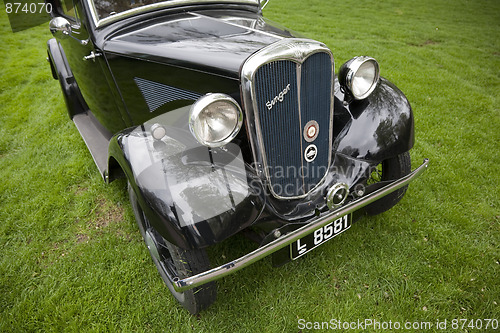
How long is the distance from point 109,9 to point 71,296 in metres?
1.87

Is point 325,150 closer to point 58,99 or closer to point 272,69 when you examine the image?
point 272,69

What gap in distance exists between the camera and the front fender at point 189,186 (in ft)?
4.68

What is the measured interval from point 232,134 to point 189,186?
0.31 metres

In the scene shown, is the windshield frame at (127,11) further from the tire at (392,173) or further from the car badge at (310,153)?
the tire at (392,173)

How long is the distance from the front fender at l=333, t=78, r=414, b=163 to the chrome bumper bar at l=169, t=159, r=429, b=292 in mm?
196

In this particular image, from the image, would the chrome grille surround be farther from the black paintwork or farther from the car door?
the car door

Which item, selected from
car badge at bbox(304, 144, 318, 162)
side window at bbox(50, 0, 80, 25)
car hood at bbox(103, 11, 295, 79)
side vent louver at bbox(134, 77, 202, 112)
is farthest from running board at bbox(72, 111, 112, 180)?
car badge at bbox(304, 144, 318, 162)

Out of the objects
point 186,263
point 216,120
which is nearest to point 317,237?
point 186,263

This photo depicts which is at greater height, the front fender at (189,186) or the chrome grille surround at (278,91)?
the chrome grille surround at (278,91)

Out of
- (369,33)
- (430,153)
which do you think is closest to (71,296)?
(430,153)

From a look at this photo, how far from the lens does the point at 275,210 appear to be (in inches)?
66.7

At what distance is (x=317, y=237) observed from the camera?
1.73m

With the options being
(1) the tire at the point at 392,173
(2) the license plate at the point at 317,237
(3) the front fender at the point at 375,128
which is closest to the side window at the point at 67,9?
(3) the front fender at the point at 375,128

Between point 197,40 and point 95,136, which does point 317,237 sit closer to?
point 197,40
